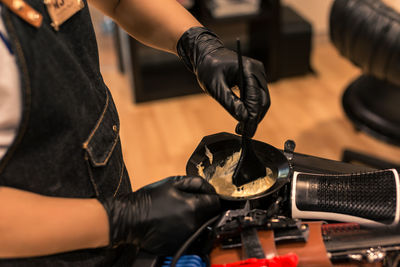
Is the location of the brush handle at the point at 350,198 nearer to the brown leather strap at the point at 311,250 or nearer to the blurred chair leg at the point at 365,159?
the brown leather strap at the point at 311,250

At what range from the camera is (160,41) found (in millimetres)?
1045

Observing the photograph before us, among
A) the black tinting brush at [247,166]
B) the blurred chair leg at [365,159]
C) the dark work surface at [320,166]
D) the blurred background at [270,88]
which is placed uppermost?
the black tinting brush at [247,166]

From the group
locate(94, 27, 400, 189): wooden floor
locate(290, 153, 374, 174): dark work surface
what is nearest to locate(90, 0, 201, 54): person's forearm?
locate(290, 153, 374, 174): dark work surface

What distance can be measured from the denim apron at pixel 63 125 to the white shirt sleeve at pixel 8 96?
0.03 feet

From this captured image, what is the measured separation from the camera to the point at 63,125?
0.73m

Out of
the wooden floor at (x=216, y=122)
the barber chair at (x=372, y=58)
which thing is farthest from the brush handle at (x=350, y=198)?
the wooden floor at (x=216, y=122)

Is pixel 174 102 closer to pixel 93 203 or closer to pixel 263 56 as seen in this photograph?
pixel 263 56

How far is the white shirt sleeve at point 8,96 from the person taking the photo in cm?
64

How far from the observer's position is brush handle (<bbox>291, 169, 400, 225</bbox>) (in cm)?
70

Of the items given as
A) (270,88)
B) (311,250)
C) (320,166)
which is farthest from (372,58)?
(270,88)

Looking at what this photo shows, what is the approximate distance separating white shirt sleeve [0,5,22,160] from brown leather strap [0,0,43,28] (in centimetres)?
3

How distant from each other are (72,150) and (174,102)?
196 cm

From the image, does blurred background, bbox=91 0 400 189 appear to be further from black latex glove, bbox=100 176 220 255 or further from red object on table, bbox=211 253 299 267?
red object on table, bbox=211 253 299 267

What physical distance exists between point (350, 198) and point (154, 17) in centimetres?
60
